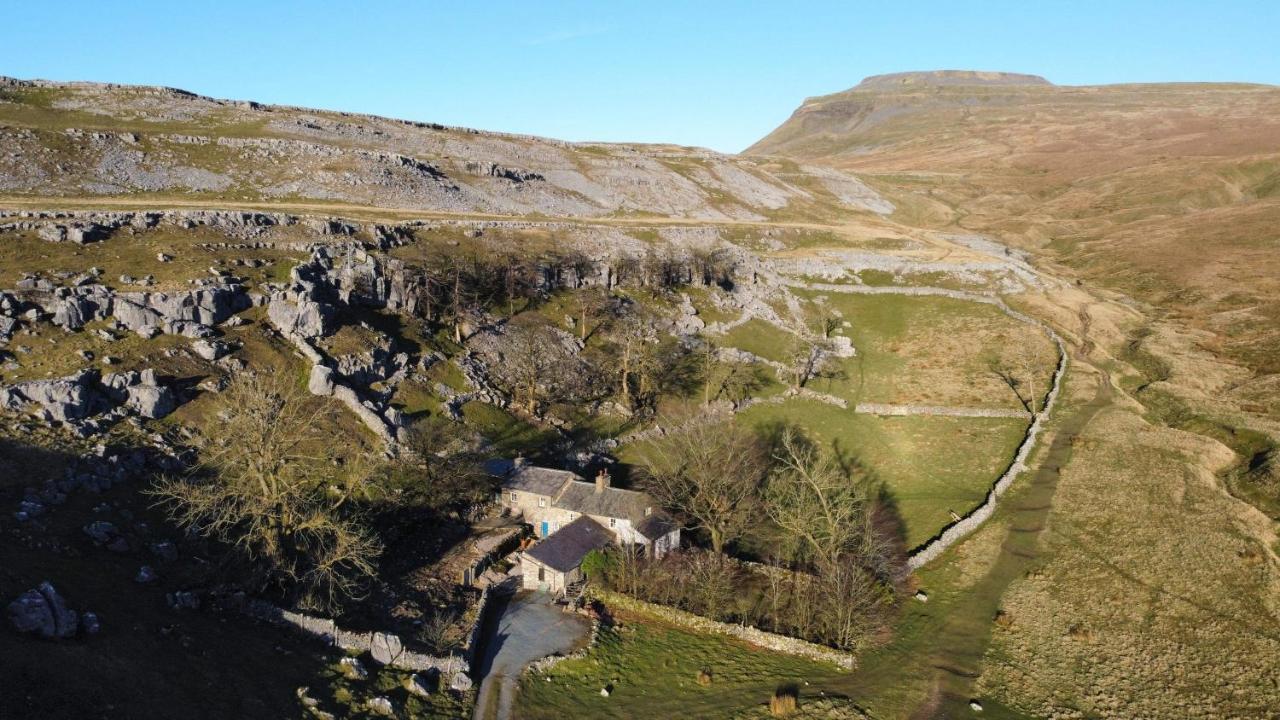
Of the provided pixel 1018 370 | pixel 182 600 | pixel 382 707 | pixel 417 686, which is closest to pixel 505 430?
pixel 417 686

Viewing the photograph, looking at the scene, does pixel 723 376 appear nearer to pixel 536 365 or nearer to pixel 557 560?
pixel 536 365

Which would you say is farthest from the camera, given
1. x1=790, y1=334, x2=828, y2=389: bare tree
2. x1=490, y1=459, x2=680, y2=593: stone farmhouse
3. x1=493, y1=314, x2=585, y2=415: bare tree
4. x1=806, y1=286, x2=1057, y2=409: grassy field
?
x1=790, y1=334, x2=828, y2=389: bare tree

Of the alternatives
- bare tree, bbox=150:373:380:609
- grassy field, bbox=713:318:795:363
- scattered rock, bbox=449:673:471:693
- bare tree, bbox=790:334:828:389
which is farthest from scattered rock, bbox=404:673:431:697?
grassy field, bbox=713:318:795:363

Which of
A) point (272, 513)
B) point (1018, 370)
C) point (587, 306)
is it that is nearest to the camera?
point (272, 513)

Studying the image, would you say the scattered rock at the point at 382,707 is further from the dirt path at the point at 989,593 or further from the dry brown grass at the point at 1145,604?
the dry brown grass at the point at 1145,604

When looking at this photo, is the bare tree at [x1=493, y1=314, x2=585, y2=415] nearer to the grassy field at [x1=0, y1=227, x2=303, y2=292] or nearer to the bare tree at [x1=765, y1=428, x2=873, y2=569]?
the grassy field at [x1=0, y1=227, x2=303, y2=292]
